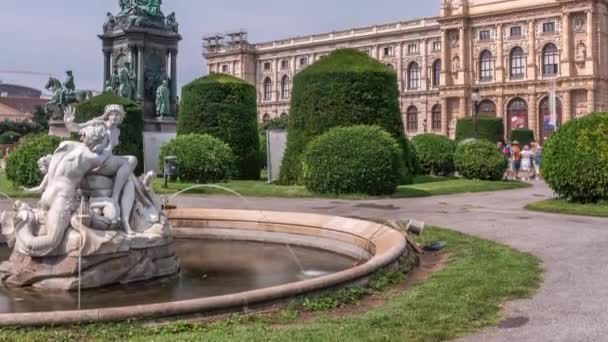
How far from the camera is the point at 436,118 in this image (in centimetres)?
7269

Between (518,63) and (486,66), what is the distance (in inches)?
128

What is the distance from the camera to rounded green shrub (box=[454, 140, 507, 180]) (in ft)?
77.4

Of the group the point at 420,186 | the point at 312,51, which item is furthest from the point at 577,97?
the point at 420,186

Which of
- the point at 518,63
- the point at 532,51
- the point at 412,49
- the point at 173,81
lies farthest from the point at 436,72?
the point at 173,81

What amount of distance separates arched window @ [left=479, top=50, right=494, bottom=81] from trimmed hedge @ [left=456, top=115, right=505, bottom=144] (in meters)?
26.9

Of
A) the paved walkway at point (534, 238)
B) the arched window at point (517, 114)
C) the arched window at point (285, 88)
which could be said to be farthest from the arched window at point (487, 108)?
the paved walkway at point (534, 238)

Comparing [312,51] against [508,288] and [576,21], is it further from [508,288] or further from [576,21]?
[508,288]

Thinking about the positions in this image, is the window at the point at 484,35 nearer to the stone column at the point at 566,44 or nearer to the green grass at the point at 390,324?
the stone column at the point at 566,44

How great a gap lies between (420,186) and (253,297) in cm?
1601

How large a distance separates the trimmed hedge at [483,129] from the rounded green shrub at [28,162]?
1077 inches

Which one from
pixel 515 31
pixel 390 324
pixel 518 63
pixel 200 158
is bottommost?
pixel 390 324

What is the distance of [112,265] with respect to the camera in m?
6.57

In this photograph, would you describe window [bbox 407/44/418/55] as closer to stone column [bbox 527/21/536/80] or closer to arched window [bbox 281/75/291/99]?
stone column [bbox 527/21/536/80]

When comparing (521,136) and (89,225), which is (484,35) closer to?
(521,136)
